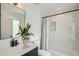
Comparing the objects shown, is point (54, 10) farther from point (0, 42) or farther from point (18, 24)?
point (0, 42)

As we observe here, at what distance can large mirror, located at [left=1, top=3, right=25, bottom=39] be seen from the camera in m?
1.38

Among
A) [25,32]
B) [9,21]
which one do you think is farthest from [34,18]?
[9,21]

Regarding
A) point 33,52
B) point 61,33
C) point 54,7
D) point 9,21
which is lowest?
point 33,52

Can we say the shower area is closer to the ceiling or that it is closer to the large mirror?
the ceiling

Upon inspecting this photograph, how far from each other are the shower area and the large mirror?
387 mm

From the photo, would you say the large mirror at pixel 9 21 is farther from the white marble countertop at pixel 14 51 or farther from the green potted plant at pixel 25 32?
the white marble countertop at pixel 14 51

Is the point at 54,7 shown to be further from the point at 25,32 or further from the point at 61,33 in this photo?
the point at 25,32

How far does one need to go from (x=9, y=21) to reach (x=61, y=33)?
780mm

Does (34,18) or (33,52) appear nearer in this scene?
(33,52)

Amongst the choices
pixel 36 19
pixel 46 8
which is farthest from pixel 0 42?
pixel 46 8

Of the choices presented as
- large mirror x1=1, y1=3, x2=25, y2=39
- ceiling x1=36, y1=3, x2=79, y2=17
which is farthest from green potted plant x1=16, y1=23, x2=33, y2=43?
ceiling x1=36, y1=3, x2=79, y2=17

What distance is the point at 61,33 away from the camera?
1499mm

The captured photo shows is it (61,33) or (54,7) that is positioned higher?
(54,7)

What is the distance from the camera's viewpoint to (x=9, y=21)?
1400 mm
